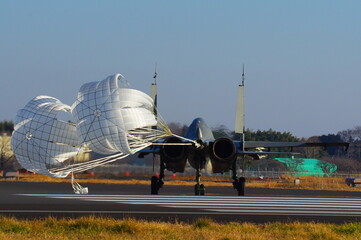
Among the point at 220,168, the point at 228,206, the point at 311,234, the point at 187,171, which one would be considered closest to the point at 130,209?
the point at 228,206

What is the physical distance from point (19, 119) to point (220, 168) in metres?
10.3

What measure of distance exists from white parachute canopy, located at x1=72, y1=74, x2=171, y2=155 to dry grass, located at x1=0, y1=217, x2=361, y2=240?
8941 mm

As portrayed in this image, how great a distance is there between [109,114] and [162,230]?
10697mm

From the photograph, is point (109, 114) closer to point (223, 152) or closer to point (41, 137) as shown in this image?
point (41, 137)

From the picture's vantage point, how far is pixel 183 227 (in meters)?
17.1

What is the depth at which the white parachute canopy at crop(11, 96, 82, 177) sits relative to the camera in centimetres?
2808

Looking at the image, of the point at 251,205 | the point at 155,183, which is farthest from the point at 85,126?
the point at 155,183

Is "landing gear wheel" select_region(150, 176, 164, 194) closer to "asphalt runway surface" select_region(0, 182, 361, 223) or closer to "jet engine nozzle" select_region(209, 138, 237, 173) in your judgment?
"jet engine nozzle" select_region(209, 138, 237, 173)

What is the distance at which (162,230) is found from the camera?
1622cm

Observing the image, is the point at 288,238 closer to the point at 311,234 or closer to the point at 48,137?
the point at 311,234

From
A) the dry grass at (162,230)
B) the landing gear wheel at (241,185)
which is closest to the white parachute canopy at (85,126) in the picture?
the landing gear wheel at (241,185)

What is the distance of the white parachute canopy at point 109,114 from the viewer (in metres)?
26.2

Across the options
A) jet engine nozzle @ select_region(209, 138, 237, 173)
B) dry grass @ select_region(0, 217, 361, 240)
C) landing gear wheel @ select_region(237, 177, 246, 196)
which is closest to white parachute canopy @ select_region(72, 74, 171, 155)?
jet engine nozzle @ select_region(209, 138, 237, 173)

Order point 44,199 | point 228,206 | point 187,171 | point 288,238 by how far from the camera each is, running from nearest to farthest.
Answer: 1. point 288,238
2. point 228,206
3. point 44,199
4. point 187,171
